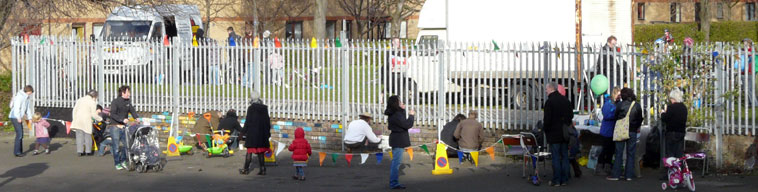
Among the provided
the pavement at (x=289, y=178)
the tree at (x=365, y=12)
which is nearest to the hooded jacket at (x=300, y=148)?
the pavement at (x=289, y=178)

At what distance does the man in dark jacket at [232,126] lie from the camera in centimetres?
1928

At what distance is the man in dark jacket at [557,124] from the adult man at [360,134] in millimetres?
3787

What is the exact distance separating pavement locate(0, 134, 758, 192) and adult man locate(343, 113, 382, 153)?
29 cm

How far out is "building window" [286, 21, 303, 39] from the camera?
45938mm

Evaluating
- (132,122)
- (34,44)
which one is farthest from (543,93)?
(34,44)

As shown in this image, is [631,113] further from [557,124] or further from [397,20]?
[397,20]

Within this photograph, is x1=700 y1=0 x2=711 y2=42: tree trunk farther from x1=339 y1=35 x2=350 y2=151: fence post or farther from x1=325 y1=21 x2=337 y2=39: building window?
x1=339 y1=35 x2=350 y2=151: fence post

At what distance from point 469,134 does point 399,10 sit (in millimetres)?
28712

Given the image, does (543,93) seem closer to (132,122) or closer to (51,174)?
(132,122)

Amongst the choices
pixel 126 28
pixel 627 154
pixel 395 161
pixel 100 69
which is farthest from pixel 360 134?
pixel 126 28

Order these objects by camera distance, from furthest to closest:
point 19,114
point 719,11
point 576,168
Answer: point 719,11 → point 19,114 → point 576,168

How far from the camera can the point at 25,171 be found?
17.1 metres

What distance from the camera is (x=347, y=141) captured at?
59.8 feet

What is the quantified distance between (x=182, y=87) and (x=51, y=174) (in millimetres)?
4839
